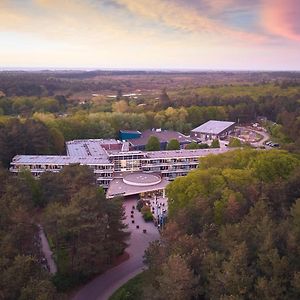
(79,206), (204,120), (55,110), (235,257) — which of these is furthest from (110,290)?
(55,110)

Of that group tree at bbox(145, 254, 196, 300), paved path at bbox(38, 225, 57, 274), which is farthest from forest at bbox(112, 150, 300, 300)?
paved path at bbox(38, 225, 57, 274)

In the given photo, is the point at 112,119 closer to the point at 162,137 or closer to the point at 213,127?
the point at 162,137

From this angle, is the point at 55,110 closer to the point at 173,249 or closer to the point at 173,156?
the point at 173,156

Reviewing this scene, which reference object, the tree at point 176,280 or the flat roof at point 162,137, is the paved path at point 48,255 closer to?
the tree at point 176,280

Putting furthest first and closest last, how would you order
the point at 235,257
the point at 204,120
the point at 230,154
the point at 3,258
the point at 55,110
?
the point at 55,110
the point at 204,120
the point at 230,154
the point at 3,258
the point at 235,257

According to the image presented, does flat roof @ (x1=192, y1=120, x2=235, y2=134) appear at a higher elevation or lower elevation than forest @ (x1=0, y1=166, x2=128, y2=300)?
lower

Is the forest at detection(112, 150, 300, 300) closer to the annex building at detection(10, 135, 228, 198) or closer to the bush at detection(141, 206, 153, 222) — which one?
the bush at detection(141, 206, 153, 222)
